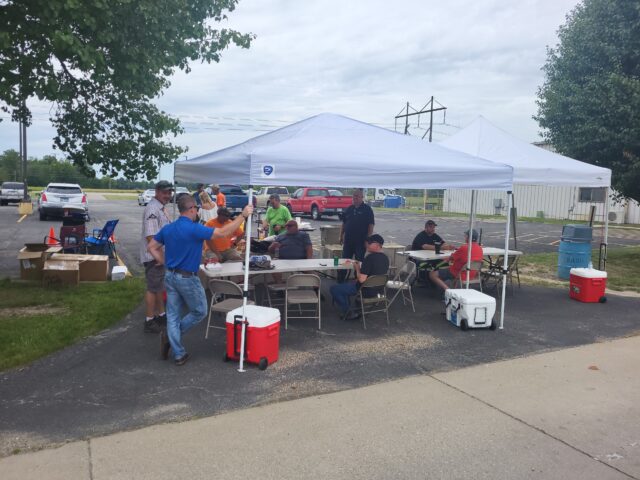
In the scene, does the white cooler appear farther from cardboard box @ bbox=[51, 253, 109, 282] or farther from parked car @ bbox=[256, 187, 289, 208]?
parked car @ bbox=[256, 187, 289, 208]

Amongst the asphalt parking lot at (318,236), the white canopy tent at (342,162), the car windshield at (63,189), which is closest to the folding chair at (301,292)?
the white canopy tent at (342,162)

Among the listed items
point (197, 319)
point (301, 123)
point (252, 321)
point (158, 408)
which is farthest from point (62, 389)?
point (301, 123)

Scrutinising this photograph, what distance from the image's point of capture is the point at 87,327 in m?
6.24

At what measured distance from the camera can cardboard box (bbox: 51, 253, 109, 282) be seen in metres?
8.84

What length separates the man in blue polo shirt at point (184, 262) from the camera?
190 inches

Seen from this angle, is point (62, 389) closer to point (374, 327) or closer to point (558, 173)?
point (374, 327)

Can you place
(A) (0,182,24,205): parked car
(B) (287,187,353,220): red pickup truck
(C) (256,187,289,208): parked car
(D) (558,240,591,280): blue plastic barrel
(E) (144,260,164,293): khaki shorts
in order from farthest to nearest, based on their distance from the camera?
(A) (0,182,24,205): parked car < (C) (256,187,289,208): parked car < (B) (287,187,353,220): red pickup truck < (D) (558,240,591,280): blue plastic barrel < (E) (144,260,164,293): khaki shorts

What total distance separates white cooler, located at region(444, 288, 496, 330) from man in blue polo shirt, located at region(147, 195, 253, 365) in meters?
3.29

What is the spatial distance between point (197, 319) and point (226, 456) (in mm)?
1932

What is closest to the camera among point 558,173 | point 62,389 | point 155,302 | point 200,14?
point 62,389

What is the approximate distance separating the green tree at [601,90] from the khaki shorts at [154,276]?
10.5 metres

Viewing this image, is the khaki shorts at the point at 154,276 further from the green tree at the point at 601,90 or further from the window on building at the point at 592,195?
the window on building at the point at 592,195

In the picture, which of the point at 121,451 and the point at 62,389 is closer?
the point at 121,451

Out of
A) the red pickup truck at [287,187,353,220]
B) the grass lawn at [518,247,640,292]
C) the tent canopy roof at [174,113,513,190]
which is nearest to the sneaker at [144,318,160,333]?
the tent canopy roof at [174,113,513,190]
